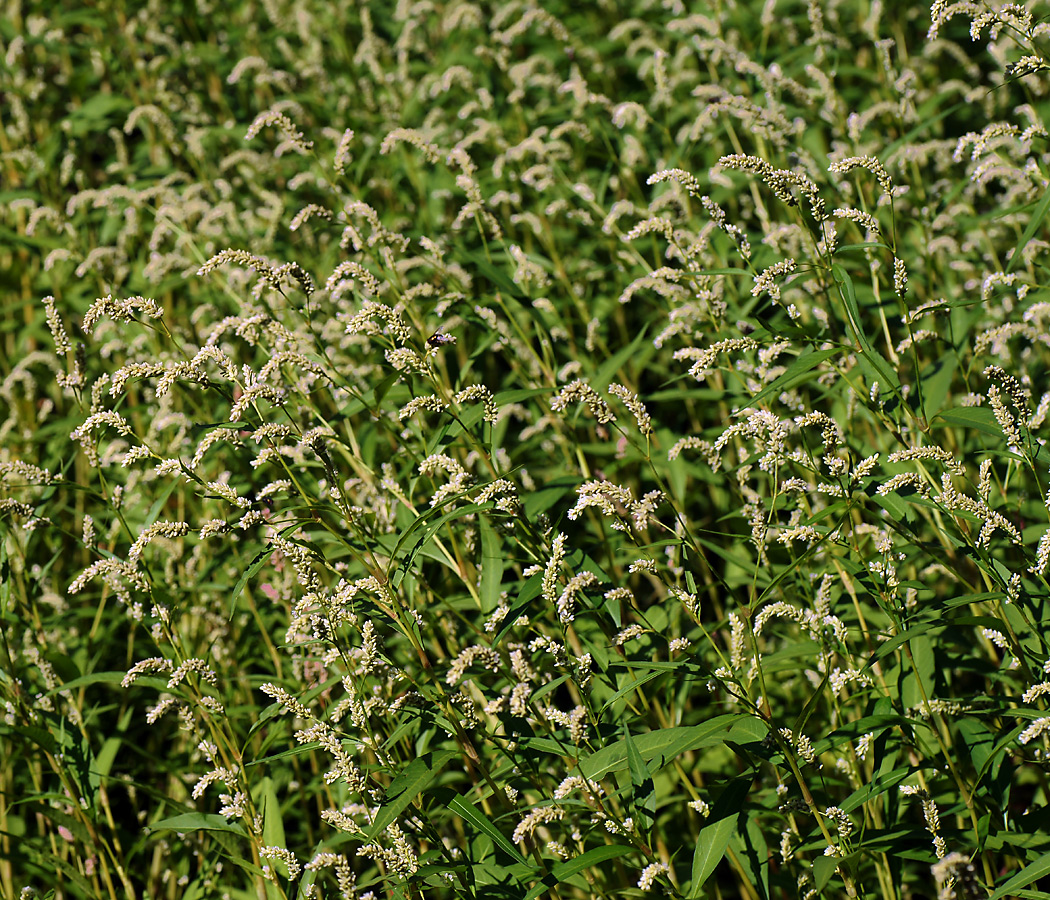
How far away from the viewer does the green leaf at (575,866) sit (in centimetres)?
218

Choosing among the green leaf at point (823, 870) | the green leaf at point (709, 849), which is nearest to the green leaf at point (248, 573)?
the green leaf at point (709, 849)

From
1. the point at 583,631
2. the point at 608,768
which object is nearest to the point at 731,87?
the point at 583,631

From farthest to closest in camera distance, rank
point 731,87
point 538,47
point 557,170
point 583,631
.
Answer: point 538,47, point 731,87, point 557,170, point 583,631

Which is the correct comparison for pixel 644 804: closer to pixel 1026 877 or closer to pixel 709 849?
pixel 709 849

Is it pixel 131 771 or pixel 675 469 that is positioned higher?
pixel 675 469

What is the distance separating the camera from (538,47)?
657 cm

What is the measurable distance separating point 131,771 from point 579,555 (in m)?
2.52

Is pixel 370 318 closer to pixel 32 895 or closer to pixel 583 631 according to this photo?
pixel 583 631

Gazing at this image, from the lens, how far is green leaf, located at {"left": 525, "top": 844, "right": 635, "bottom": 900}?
2.18 meters

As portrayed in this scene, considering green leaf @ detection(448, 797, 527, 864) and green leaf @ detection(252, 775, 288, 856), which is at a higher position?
green leaf @ detection(448, 797, 527, 864)

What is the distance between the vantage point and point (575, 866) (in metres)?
2.18

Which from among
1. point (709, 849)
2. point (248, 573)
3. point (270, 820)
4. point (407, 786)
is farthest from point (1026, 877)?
point (270, 820)

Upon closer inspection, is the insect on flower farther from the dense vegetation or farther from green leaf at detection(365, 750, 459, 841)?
green leaf at detection(365, 750, 459, 841)

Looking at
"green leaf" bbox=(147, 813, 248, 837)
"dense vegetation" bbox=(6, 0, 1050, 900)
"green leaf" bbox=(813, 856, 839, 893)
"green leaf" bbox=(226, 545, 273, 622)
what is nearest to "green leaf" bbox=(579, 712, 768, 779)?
"dense vegetation" bbox=(6, 0, 1050, 900)
